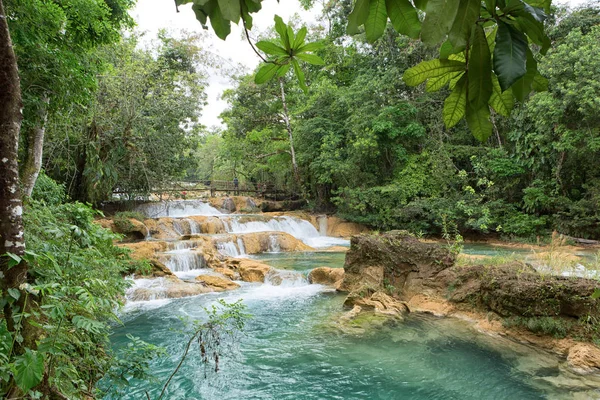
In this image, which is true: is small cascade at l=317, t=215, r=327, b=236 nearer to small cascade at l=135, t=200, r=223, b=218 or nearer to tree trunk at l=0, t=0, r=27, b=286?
small cascade at l=135, t=200, r=223, b=218

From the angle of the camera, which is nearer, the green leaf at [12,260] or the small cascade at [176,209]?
the green leaf at [12,260]

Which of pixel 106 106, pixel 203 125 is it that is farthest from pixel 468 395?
pixel 203 125

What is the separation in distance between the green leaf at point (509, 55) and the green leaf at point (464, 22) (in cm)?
5

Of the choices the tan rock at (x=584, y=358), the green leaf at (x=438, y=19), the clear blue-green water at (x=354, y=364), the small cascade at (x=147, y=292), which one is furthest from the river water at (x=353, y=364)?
the green leaf at (x=438, y=19)

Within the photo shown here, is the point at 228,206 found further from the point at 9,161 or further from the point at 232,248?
the point at 9,161

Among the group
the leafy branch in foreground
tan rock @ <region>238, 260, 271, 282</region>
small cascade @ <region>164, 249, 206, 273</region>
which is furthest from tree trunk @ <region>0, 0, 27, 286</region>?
small cascade @ <region>164, 249, 206, 273</region>

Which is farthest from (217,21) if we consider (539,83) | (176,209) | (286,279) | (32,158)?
(176,209)

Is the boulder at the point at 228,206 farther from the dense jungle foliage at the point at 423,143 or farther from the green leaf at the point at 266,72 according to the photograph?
the green leaf at the point at 266,72

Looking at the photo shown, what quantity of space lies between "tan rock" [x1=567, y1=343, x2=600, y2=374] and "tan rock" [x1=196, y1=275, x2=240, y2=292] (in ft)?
20.6

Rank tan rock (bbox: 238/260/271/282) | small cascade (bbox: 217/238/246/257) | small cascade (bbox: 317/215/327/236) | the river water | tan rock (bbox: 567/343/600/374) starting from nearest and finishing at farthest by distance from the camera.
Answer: the river water → tan rock (bbox: 567/343/600/374) → tan rock (bbox: 238/260/271/282) → small cascade (bbox: 217/238/246/257) → small cascade (bbox: 317/215/327/236)

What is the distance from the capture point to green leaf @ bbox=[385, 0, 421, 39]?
0.83 metres

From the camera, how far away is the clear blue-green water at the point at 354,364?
3785mm

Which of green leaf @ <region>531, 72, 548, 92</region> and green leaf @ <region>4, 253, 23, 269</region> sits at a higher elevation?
green leaf @ <region>531, 72, 548, 92</region>

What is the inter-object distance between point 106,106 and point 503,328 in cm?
1105
